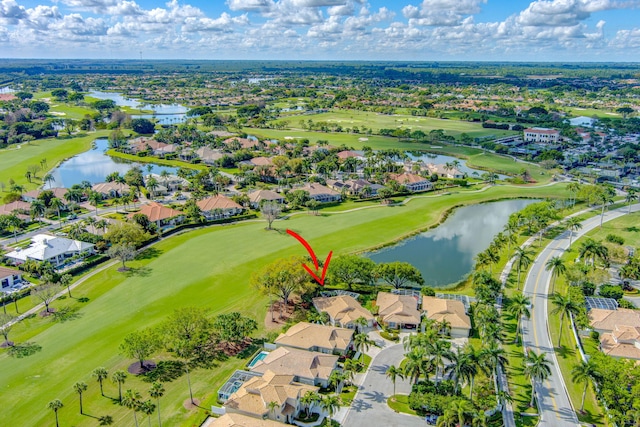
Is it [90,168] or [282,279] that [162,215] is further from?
[90,168]

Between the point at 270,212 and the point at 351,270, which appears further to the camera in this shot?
the point at 270,212

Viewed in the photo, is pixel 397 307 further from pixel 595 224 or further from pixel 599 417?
pixel 595 224

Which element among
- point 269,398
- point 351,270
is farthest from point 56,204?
point 269,398

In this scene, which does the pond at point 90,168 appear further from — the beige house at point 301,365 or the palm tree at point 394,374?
the palm tree at point 394,374

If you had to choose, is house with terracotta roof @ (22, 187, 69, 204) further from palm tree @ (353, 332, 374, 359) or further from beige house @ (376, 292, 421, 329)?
palm tree @ (353, 332, 374, 359)

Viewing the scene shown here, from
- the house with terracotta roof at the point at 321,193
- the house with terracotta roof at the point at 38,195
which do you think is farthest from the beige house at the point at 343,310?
the house with terracotta roof at the point at 38,195

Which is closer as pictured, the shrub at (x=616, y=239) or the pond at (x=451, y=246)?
the pond at (x=451, y=246)

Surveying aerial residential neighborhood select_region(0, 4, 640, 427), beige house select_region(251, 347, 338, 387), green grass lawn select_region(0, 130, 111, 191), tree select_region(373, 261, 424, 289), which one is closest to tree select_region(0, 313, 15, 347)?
aerial residential neighborhood select_region(0, 4, 640, 427)
